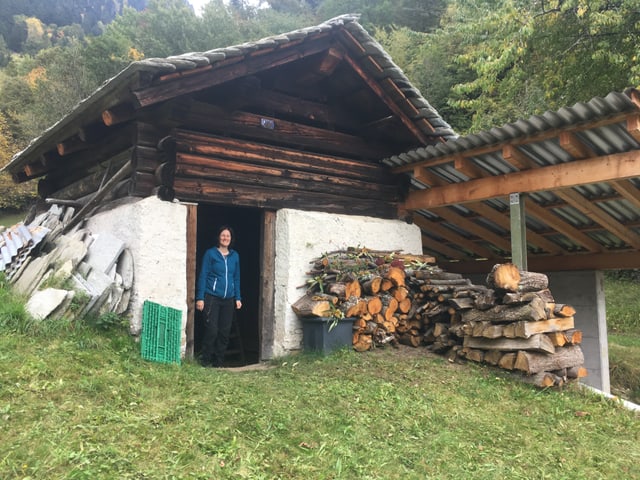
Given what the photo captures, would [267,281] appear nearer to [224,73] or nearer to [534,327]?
[224,73]

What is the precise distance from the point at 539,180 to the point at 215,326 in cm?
428

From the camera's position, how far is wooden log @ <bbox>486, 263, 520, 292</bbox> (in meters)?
5.07

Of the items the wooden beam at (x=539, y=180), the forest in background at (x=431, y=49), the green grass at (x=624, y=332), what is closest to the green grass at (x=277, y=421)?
the wooden beam at (x=539, y=180)

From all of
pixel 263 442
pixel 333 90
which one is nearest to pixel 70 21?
pixel 333 90

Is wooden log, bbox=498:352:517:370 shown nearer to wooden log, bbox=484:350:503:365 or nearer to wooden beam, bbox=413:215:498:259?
wooden log, bbox=484:350:503:365

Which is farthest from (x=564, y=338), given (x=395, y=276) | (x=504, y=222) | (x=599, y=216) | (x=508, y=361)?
(x=504, y=222)

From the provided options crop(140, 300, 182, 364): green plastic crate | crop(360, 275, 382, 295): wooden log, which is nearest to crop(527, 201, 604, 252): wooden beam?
crop(360, 275, 382, 295): wooden log

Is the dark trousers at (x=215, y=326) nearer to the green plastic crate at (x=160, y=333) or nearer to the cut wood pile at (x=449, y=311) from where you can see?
the green plastic crate at (x=160, y=333)

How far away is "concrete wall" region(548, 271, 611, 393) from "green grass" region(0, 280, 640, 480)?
3.86 m

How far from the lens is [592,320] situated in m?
8.27

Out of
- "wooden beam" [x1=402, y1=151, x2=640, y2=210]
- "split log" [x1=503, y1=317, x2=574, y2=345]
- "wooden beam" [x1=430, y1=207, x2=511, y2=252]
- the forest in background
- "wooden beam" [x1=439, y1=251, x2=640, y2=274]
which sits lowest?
"split log" [x1=503, y1=317, x2=574, y2=345]

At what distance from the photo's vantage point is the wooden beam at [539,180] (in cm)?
498

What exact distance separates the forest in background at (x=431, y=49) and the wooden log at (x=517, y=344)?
A: 27.3 ft

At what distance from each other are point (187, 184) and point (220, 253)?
0.92 meters
